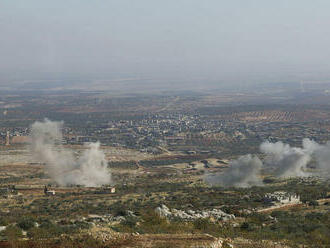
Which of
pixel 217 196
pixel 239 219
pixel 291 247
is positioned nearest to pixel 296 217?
pixel 239 219

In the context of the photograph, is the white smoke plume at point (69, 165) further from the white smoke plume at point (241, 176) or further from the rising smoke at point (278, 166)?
the rising smoke at point (278, 166)

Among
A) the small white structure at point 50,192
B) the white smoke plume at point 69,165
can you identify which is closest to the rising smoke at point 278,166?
the white smoke plume at point 69,165

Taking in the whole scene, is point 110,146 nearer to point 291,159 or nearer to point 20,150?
point 20,150

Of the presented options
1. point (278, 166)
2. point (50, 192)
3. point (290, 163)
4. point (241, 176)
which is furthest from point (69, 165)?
point (290, 163)

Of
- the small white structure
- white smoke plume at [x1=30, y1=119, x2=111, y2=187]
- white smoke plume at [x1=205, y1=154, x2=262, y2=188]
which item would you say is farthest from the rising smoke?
the small white structure

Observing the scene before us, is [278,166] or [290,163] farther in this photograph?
[278,166]

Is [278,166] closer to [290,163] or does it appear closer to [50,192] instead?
[290,163]
